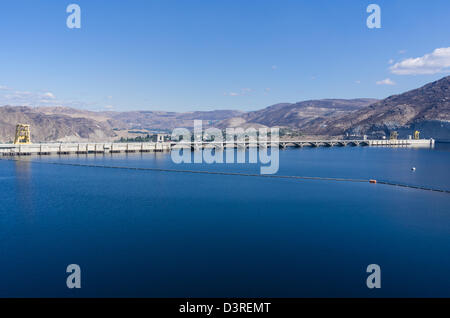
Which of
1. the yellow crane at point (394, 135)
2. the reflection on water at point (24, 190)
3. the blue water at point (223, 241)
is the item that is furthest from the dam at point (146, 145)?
the blue water at point (223, 241)

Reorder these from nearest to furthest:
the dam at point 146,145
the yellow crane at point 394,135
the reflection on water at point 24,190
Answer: the reflection on water at point 24,190 → the dam at point 146,145 → the yellow crane at point 394,135

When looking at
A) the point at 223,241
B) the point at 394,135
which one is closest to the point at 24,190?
the point at 223,241

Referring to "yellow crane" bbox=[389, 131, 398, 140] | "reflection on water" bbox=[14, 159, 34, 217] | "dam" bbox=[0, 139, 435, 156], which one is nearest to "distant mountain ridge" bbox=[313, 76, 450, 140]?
"yellow crane" bbox=[389, 131, 398, 140]

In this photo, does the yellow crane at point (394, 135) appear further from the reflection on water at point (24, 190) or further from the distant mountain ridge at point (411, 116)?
the reflection on water at point (24, 190)

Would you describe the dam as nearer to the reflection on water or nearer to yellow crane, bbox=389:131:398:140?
yellow crane, bbox=389:131:398:140

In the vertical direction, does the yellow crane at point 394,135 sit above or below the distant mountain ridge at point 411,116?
below

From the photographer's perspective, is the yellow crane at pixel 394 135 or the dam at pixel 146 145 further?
the yellow crane at pixel 394 135
